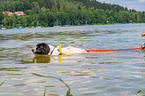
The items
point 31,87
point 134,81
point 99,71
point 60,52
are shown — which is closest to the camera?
point 31,87

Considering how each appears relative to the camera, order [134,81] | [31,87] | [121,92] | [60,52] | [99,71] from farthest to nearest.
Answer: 1. [60,52]
2. [99,71]
3. [134,81]
4. [31,87]
5. [121,92]

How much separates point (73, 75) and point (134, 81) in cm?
311

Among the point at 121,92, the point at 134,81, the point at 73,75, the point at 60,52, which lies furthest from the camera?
the point at 60,52

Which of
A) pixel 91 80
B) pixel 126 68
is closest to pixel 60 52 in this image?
pixel 126 68

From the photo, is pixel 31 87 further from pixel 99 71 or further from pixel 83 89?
pixel 99 71

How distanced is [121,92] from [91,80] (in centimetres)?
228

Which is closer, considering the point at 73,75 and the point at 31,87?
the point at 31,87

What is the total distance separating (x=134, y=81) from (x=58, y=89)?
345 cm

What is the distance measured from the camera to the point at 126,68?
15.2m

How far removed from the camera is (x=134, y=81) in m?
11.7

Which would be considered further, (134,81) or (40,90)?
(134,81)

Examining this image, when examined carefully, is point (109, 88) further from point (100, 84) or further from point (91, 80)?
point (91, 80)

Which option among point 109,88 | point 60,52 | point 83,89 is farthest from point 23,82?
point 60,52

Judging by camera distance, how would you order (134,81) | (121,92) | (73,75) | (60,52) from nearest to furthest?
(121,92) < (134,81) < (73,75) < (60,52)
